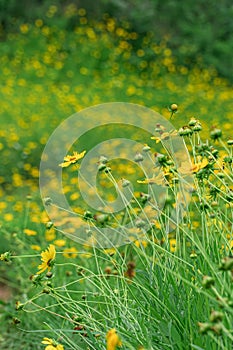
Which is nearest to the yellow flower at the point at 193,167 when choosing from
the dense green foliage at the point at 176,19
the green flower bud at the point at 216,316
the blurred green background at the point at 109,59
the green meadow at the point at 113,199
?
the green meadow at the point at 113,199

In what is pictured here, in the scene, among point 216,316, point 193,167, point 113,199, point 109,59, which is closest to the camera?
point 216,316

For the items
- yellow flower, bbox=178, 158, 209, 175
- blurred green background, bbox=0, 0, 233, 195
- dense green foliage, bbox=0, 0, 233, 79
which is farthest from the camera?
dense green foliage, bbox=0, 0, 233, 79

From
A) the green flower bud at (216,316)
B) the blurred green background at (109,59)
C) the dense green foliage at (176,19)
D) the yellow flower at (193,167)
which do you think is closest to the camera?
the green flower bud at (216,316)

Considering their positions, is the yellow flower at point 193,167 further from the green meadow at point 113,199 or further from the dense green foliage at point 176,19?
the dense green foliage at point 176,19

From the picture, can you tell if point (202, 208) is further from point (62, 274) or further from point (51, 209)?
point (51, 209)

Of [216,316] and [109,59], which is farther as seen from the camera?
[109,59]

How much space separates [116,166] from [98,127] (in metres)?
0.50

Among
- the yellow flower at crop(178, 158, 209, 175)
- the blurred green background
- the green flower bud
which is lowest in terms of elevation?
the green flower bud

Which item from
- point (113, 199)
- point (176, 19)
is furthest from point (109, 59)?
point (113, 199)

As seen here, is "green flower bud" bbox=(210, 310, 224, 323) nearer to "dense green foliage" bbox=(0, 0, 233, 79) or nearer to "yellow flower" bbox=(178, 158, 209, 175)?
"yellow flower" bbox=(178, 158, 209, 175)

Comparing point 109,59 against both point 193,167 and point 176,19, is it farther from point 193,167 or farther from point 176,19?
point 193,167

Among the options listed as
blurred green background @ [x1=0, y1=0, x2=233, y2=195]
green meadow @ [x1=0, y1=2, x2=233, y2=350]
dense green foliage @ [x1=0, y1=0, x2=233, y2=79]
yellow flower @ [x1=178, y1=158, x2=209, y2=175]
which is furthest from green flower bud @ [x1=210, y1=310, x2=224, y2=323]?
dense green foliage @ [x1=0, y1=0, x2=233, y2=79]

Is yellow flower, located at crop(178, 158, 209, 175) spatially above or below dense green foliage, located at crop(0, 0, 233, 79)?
below

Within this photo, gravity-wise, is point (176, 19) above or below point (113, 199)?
above
